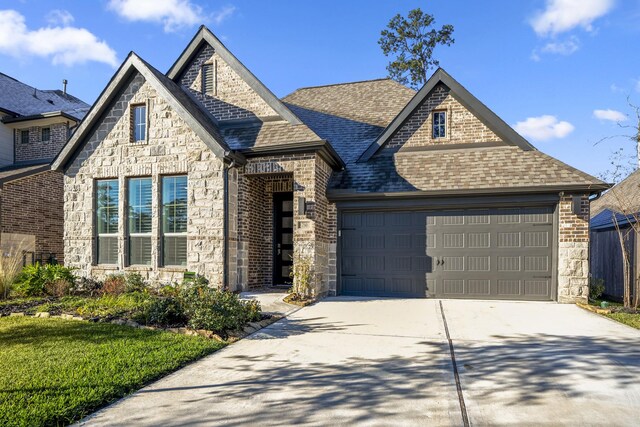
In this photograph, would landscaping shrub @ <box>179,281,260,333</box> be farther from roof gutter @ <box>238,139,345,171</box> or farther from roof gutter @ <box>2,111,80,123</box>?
roof gutter @ <box>2,111,80,123</box>

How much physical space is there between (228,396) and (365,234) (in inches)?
281

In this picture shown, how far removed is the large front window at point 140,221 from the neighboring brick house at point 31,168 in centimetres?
636

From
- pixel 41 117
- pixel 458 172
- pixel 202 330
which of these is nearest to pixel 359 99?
pixel 458 172

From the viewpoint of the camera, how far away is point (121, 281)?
9711 mm

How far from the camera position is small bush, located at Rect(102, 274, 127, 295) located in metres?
9.17

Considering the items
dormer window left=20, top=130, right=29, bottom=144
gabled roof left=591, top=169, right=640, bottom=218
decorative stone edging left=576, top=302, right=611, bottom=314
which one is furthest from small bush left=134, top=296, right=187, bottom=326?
dormer window left=20, top=130, right=29, bottom=144

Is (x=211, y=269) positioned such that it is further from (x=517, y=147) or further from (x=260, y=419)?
(x=517, y=147)

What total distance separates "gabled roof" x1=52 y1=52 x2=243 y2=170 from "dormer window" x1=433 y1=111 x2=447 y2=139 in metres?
5.46

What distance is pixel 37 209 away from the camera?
14.6 m

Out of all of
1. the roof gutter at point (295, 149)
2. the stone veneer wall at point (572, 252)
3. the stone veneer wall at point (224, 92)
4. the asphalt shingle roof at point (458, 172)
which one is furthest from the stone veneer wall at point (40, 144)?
Result: the stone veneer wall at point (572, 252)

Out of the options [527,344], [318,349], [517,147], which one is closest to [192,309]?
[318,349]

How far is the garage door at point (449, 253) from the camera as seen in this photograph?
9.45m

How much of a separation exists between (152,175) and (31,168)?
9282 mm

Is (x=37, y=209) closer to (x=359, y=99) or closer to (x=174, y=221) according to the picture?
(x=174, y=221)
